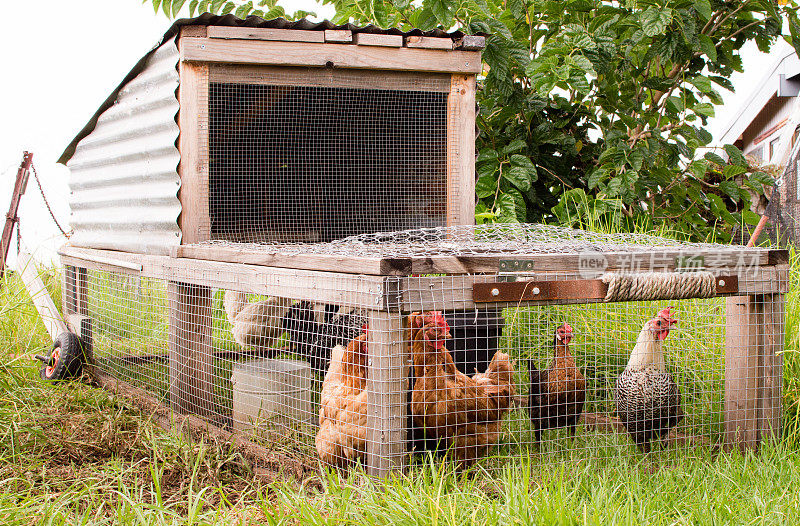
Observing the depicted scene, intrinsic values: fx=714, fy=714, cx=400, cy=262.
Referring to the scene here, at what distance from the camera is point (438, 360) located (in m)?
2.45

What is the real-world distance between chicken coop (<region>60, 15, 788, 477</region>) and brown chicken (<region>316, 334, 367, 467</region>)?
0.01m

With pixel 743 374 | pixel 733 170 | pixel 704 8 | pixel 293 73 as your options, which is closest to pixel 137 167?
pixel 293 73

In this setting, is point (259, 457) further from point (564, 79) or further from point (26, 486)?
point (564, 79)

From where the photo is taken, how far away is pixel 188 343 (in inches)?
133

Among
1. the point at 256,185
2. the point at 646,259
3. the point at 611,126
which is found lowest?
the point at 646,259

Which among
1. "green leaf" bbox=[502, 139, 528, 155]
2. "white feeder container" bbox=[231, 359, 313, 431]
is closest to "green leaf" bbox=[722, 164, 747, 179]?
"green leaf" bbox=[502, 139, 528, 155]

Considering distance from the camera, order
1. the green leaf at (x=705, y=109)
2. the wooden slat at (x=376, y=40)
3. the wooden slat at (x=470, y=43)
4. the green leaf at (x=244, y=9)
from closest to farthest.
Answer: the wooden slat at (x=376, y=40), the wooden slat at (x=470, y=43), the green leaf at (x=705, y=109), the green leaf at (x=244, y=9)

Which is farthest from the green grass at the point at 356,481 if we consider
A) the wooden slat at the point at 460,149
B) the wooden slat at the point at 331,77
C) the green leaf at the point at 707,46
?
the green leaf at the point at 707,46

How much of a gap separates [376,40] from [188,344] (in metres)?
1.80

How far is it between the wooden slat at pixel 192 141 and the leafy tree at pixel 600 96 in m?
1.71

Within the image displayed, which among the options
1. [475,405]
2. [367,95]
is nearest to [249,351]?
[367,95]

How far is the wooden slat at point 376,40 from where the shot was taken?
3.70 m

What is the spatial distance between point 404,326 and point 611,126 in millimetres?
3977

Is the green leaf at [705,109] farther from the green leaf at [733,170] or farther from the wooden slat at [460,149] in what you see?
the wooden slat at [460,149]
